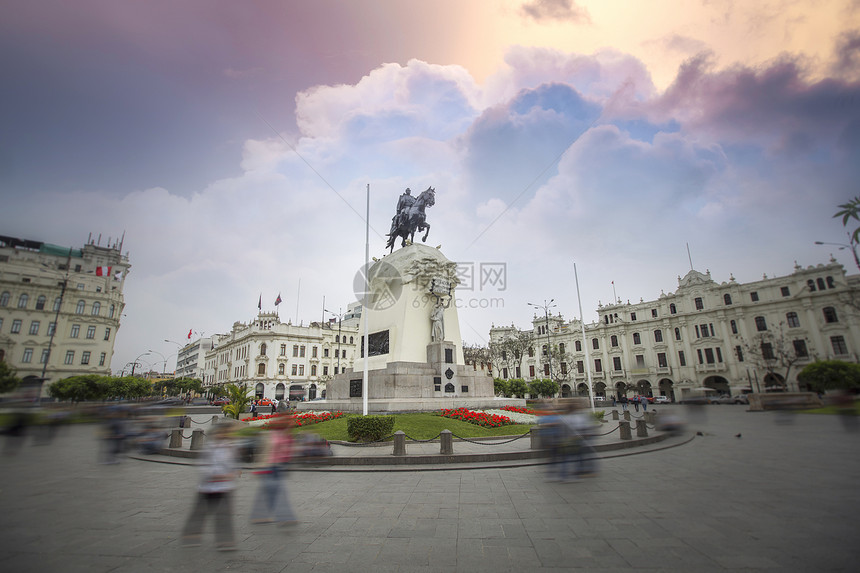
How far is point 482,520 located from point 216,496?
12.5 feet

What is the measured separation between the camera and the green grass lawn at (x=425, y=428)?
14.6 metres

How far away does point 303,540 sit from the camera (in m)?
5.24

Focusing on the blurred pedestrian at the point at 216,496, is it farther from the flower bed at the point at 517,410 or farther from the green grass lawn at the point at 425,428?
the flower bed at the point at 517,410

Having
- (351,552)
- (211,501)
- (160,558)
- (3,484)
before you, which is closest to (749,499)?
(351,552)

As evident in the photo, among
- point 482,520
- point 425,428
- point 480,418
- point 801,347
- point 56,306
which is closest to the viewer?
point 56,306

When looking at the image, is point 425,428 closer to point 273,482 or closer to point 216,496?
point 273,482

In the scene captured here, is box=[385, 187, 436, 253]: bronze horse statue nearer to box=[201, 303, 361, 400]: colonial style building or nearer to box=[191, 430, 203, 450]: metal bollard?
box=[191, 430, 203, 450]: metal bollard

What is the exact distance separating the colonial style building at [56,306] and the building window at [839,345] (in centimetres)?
1407

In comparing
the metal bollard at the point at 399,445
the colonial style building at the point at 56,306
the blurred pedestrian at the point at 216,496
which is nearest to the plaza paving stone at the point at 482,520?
the blurred pedestrian at the point at 216,496

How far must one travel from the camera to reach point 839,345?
854 centimetres

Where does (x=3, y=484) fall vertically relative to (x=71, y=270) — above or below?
below

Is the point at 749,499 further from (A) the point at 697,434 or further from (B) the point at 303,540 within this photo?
(A) the point at 697,434

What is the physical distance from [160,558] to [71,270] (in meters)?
4.35

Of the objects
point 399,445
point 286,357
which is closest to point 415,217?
point 399,445
